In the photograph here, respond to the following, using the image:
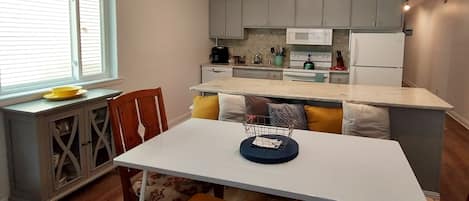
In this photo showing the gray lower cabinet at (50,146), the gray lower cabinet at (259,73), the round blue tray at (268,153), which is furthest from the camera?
the gray lower cabinet at (259,73)

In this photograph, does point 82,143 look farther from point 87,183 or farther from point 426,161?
point 426,161

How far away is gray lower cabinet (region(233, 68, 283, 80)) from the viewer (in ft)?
18.3

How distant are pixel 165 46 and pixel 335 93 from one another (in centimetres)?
246

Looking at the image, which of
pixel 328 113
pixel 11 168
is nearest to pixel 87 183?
pixel 11 168

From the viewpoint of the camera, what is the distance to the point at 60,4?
3.32 m

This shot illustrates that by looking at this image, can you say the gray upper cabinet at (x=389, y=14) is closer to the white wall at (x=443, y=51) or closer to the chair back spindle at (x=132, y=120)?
the white wall at (x=443, y=51)

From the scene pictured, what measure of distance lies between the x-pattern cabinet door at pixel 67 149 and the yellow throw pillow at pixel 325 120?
5.96 feet

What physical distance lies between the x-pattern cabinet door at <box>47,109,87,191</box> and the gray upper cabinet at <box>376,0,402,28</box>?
4117mm

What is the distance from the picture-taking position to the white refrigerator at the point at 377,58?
16.1 ft

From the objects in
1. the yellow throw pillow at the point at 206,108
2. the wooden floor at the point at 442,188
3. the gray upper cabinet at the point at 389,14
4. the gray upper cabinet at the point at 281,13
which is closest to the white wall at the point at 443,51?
the gray upper cabinet at the point at 389,14

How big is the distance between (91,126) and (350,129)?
2086mm

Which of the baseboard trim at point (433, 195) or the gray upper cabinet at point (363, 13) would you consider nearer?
the baseboard trim at point (433, 195)

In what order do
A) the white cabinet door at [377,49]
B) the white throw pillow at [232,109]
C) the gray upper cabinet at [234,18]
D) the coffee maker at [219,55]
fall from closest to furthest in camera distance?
the white throw pillow at [232,109] < the white cabinet door at [377,49] < the gray upper cabinet at [234,18] < the coffee maker at [219,55]

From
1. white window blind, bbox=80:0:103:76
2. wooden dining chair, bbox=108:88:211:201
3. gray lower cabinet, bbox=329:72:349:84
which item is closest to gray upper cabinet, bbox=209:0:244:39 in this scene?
gray lower cabinet, bbox=329:72:349:84
